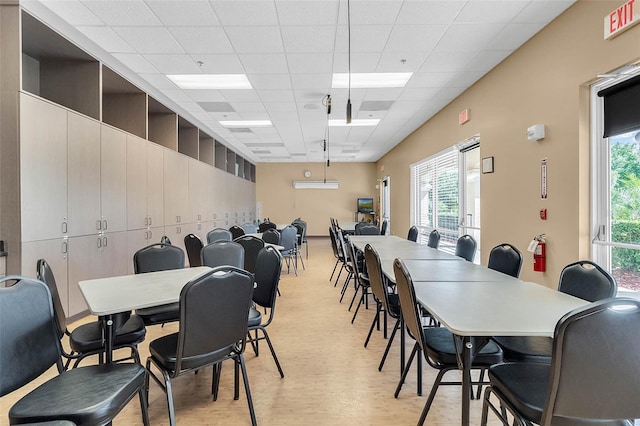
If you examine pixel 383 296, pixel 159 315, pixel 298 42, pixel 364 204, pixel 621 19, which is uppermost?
pixel 298 42

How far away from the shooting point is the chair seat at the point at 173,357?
1.76 metres

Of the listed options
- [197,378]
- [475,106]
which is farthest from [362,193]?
[197,378]

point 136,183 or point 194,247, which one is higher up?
point 136,183

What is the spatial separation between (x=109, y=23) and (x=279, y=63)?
6.21 feet

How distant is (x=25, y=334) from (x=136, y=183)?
3760 mm

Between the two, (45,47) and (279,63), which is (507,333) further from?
(45,47)

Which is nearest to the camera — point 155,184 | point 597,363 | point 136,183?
point 597,363

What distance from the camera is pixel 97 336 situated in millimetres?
2168

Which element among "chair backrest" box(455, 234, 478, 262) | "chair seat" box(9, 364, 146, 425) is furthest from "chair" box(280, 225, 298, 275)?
"chair seat" box(9, 364, 146, 425)

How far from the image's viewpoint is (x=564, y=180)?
338 centimetres

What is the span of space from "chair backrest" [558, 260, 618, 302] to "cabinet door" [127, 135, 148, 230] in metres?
5.04

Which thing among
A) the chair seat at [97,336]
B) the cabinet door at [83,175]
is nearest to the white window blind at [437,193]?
the chair seat at [97,336]

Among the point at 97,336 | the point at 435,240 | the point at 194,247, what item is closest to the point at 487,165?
the point at 435,240

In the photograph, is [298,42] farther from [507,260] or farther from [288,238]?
[288,238]
